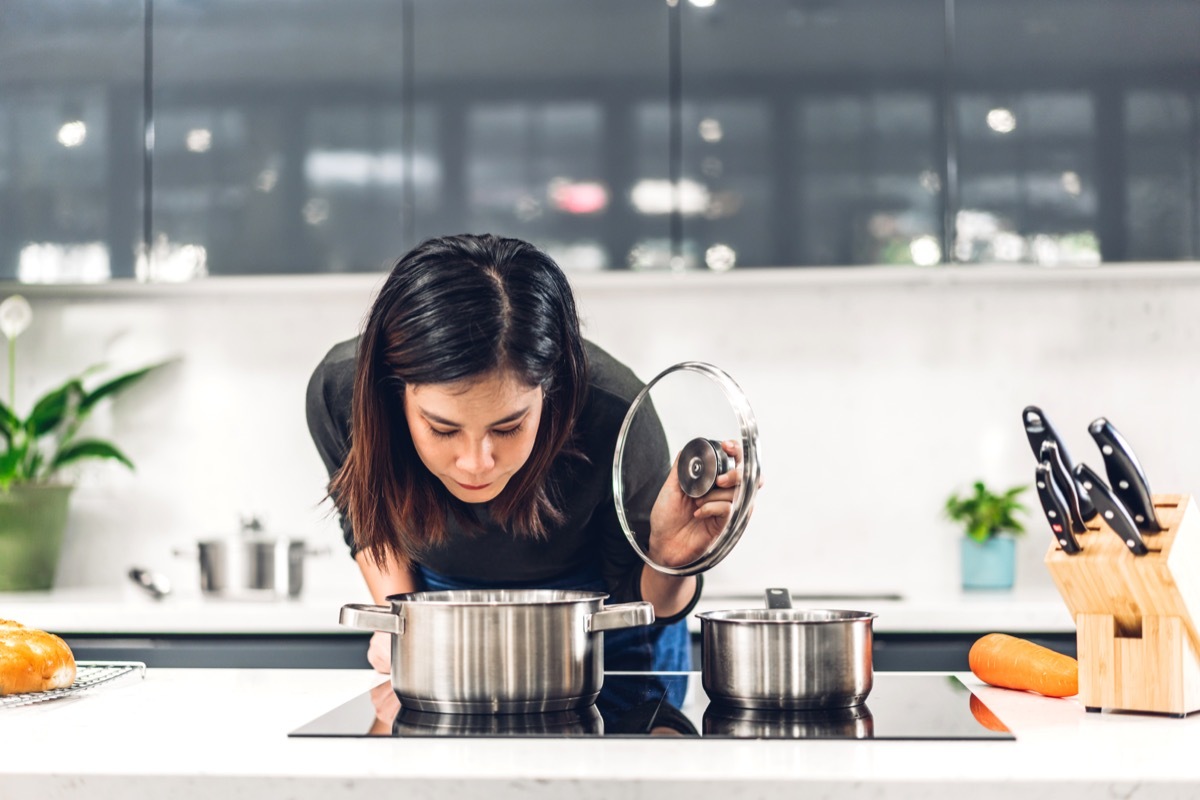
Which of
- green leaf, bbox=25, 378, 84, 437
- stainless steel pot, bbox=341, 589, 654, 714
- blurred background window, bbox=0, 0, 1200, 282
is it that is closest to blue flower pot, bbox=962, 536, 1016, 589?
blurred background window, bbox=0, 0, 1200, 282

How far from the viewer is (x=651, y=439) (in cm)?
127

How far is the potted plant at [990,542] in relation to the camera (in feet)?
9.00

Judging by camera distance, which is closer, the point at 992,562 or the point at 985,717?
the point at 985,717

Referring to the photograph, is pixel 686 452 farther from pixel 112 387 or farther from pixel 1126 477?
pixel 112 387

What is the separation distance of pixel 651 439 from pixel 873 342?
1.85 metres

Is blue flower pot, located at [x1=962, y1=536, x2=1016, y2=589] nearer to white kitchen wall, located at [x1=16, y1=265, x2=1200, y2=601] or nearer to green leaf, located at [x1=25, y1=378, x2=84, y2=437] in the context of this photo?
white kitchen wall, located at [x1=16, y1=265, x2=1200, y2=601]

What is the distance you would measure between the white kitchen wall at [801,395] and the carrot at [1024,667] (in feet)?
5.07

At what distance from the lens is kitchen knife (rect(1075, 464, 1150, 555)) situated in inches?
42.6

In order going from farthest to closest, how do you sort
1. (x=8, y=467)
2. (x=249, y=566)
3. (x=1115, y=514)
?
1. (x=8, y=467)
2. (x=249, y=566)
3. (x=1115, y=514)

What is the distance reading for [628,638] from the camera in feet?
5.53

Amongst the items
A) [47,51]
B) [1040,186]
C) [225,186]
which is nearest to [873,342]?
[1040,186]

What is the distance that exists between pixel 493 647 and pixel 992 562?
191cm

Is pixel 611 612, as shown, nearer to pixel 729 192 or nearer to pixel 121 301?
pixel 729 192

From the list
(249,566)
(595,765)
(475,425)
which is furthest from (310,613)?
(595,765)
